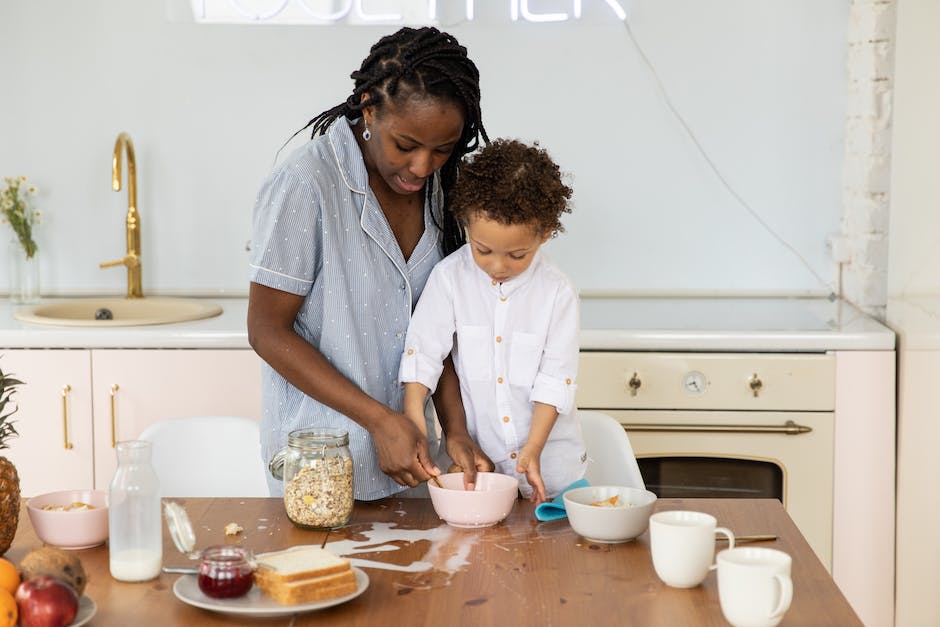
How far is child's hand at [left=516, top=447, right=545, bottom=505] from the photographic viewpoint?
1.61 meters

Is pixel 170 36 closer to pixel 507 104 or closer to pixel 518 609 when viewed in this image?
pixel 507 104

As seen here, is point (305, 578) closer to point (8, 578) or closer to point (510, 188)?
point (8, 578)

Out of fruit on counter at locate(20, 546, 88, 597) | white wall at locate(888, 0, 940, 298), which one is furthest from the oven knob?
fruit on counter at locate(20, 546, 88, 597)

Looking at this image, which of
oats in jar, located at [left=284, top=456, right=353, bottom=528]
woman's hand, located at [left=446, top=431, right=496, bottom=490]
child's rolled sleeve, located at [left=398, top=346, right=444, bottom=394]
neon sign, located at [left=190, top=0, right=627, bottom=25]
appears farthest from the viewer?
neon sign, located at [left=190, top=0, right=627, bottom=25]

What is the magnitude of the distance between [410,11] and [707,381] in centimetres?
123

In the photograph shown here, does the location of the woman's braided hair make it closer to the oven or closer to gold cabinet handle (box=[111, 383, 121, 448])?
the oven

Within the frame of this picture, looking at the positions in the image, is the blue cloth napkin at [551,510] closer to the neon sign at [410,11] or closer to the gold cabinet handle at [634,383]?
the gold cabinet handle at [634,383]

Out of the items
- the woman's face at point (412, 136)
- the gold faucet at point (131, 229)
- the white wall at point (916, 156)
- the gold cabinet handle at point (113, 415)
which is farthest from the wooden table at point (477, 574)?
the gold faucet at point (131, 229)

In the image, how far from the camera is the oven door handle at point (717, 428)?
7.97 feet

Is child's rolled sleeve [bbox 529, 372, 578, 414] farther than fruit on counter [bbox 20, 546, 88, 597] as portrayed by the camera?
Yes

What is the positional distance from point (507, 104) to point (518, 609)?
6.30 feet

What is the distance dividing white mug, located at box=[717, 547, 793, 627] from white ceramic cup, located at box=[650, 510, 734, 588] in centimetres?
8

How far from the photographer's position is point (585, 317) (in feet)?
8.75

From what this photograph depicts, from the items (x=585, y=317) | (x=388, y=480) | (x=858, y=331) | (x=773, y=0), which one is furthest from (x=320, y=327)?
(x=773, y=0)
